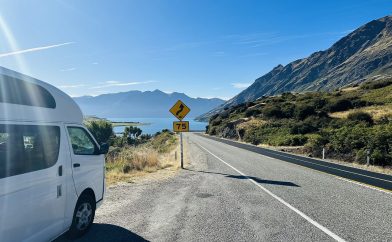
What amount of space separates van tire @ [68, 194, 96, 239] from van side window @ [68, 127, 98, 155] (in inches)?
34.1

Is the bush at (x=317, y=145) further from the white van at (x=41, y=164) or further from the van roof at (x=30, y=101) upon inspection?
the van roof at (x=30, y=101)

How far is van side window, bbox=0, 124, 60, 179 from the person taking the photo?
15.2ft

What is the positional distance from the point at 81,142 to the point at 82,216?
4.65 feet

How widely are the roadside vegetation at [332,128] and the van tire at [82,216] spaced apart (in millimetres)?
18799

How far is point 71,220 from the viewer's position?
6.09 metres

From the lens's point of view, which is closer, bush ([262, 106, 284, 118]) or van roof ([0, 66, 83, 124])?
van roof ([0, 66, 83, 124])

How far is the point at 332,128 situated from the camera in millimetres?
38125

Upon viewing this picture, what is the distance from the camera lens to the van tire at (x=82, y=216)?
6.28 m

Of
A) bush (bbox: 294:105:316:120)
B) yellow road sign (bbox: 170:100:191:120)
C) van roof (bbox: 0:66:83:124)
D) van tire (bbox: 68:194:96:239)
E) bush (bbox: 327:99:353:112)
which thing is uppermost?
bush (bbox: 327:99:353:112)

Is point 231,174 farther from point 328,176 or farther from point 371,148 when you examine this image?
point 371,148

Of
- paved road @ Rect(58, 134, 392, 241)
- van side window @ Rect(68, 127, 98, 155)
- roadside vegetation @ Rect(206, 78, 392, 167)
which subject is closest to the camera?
van side window @ Rect(68, 127, 98, 155)

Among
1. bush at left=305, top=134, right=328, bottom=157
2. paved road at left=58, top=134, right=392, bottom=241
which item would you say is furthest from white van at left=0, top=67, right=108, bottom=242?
bush at left=305, top=134, right=328, bottom=157

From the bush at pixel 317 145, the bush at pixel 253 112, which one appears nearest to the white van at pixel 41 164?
the bush at pixel 317 145

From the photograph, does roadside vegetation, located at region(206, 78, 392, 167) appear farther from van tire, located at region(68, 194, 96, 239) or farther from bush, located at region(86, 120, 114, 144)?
bush, located at region(86, 120, 114, 144)
